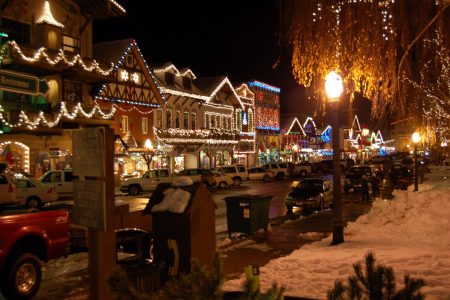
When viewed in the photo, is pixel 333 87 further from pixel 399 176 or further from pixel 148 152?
pixel 148 152

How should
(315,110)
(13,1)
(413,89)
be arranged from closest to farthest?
(315,110) < (413,89) < (13,1)

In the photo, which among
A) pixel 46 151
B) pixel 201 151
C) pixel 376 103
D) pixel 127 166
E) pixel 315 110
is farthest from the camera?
pixel 201 151

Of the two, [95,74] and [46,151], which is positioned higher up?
[95,74]

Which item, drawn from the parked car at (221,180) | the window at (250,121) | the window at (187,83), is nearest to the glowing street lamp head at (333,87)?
the parked car at (221,180)

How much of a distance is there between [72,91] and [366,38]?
27.1m

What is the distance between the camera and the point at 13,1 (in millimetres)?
28828

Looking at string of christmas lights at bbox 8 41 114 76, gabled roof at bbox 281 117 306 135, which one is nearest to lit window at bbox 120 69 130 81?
string of christmas lights at bbox 8 41 114 76

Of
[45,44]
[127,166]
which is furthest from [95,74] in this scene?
[127,166]

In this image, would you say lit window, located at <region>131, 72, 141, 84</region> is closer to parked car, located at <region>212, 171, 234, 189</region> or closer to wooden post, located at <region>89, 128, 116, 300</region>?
parked car, located at <region>212, 171, 234, 189</region>

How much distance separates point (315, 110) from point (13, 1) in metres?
23.2

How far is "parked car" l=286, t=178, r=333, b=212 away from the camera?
21.9 metres

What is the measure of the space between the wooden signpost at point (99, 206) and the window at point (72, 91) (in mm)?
29134

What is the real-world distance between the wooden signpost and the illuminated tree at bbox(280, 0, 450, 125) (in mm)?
6095

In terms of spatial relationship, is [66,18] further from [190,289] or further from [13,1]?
[190,289]
